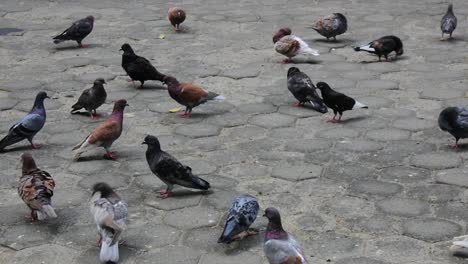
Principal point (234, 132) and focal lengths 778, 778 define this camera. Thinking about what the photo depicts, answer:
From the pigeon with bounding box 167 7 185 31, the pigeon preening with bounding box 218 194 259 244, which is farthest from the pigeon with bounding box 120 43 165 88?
the pigeon preening with bounding box 218 194 259 244

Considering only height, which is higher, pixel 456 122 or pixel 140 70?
pixel 456 122

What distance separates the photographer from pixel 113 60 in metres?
9.92

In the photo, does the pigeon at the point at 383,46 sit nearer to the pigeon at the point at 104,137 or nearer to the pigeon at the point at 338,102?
the pigeon at the point at 338,102

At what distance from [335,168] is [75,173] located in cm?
213

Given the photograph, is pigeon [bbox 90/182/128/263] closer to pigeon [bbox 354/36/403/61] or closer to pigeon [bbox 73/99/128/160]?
pigeon [bbox 73/99/128/160]

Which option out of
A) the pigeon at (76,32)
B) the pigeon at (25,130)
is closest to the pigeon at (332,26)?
the pigeon at (76,32)

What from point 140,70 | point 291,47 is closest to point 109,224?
point 140,70

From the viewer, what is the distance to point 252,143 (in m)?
7.00

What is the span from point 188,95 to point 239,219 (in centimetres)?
287

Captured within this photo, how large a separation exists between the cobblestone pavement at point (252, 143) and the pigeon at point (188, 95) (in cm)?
17

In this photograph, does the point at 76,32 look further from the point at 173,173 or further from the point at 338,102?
the point at 173,173

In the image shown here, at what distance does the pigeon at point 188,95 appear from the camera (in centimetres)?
770

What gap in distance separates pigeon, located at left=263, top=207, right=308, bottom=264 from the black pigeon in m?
2.55

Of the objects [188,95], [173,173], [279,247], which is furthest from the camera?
[188,95]
